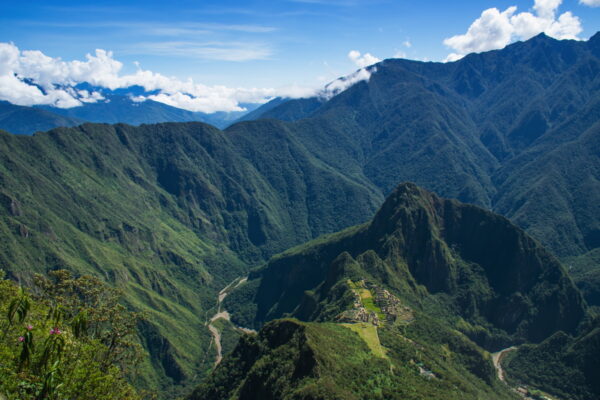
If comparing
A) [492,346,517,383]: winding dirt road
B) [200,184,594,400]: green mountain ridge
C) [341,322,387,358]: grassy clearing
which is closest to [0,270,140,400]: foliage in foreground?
[200,184,594,400]: green mountain ridge

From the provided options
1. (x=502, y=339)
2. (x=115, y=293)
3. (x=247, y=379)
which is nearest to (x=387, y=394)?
(x=247, y=379)

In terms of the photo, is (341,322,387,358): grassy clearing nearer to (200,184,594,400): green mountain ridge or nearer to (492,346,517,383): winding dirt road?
(200,184,594,400): green mountain ridge

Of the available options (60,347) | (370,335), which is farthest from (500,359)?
(60,347)

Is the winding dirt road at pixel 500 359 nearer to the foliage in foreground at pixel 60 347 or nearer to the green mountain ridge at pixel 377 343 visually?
the green mountain ridge at pixel 377 343

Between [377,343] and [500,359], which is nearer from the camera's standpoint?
[377,343]

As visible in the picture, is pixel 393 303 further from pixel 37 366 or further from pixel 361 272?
pixel 37 366

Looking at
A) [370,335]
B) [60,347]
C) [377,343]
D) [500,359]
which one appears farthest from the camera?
[500,359]

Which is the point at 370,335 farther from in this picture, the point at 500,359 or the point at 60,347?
the point at 60,347

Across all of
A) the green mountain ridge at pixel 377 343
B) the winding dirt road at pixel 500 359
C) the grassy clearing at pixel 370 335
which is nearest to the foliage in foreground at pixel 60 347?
the green mountain ridge at pixel 377 343
